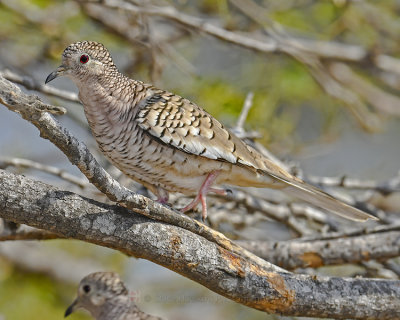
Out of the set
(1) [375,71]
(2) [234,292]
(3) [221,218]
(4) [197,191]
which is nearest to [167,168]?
(4) [197,191]

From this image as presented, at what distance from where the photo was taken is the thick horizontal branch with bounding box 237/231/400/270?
333cm

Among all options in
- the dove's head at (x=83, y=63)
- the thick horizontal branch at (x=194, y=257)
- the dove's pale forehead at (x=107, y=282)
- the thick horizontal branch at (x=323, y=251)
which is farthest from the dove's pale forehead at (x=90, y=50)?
the dove's pale forehead at (x=107, y=282)

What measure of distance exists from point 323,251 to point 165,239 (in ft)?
4.15

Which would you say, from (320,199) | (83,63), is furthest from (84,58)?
(320,199)

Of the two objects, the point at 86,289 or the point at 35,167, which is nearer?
the point at 35,167

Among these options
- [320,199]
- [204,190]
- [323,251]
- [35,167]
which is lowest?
[35,167]

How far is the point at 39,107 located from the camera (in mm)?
1774

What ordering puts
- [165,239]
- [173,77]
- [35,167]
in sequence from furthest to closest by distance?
[173,77], [35,167], [165,239]

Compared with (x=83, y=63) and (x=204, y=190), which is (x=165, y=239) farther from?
(x=83, y=63)

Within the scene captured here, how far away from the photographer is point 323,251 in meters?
3.33

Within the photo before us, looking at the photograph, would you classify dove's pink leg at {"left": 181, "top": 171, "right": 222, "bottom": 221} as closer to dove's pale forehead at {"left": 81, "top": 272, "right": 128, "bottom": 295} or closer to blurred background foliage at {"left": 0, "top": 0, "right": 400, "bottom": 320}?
dove's pale forehead at {"left": 81, "top": 272, "right": 128, "bottom": 295}

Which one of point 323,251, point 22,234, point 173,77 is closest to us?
point 22,234

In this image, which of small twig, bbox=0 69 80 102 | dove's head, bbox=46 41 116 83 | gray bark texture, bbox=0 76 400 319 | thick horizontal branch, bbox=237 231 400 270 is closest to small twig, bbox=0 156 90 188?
small twig, bbox=0 69 80 102

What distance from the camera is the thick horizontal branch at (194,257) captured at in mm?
2104
